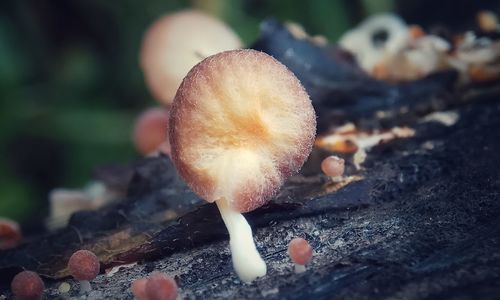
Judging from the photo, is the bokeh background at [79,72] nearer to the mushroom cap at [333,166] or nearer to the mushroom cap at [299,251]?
the mushroom cap at [333,166]

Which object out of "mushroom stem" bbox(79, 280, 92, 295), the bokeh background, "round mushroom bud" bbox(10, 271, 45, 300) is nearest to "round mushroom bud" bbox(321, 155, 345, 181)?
"mushroom stem" bbox(79, 280, 92, 295)

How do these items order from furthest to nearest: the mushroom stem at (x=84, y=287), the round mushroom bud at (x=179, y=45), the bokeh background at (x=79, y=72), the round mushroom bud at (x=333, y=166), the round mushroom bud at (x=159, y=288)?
the bokeh background at (x=79, y=72)
the round mushroom bud at (x=179, y=45)
the round mushroom bud at (x=333, y=166)
the mushroom stem at (x=84, y=287)
the round mushroom bud at (x=159, y=288)

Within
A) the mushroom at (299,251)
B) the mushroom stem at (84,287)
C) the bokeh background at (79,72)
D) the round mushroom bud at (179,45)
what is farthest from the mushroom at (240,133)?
the bokeh background at (79,72)

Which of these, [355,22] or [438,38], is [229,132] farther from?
[355,22]

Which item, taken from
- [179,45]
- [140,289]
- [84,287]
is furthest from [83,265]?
[179,45]

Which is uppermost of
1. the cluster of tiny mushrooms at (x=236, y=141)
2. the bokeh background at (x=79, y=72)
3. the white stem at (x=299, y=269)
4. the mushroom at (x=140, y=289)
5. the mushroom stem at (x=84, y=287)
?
the bokeh background at (x=79, y=72)

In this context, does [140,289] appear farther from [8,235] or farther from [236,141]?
[8,235]

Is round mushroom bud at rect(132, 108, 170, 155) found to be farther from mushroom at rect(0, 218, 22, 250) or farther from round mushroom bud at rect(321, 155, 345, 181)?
round mushroom bud at rect(321, 155, 345, 181)
